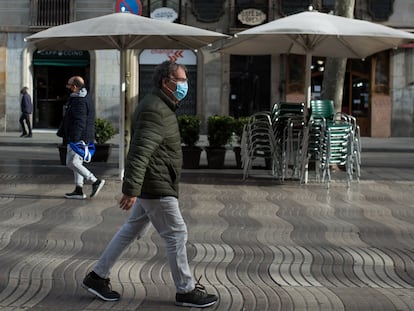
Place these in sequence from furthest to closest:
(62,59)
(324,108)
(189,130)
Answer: (62,59)
(189,130)
(324,108)

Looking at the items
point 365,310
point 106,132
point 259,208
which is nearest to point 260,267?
point 365,310

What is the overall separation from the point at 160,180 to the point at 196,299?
90 cm

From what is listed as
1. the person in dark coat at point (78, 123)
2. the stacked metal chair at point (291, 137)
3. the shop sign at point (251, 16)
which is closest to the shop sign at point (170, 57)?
the shop sign at point (251, 16)

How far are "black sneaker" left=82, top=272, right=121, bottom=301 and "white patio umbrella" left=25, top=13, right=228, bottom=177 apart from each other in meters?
6.20

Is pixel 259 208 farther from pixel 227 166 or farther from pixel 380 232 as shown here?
pixel 227 166

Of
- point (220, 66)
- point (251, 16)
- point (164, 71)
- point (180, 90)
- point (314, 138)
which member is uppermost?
point (251, 16)

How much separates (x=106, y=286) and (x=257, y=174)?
8.47 meters

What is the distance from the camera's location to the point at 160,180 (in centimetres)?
500

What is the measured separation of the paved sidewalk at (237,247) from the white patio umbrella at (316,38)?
2.47 m

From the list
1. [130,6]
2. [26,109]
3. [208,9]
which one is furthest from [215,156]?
[208,9]

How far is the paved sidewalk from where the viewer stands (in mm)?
5473

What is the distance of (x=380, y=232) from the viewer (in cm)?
793

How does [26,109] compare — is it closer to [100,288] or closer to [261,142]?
[261,142]

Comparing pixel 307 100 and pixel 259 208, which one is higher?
pixel 307 100
